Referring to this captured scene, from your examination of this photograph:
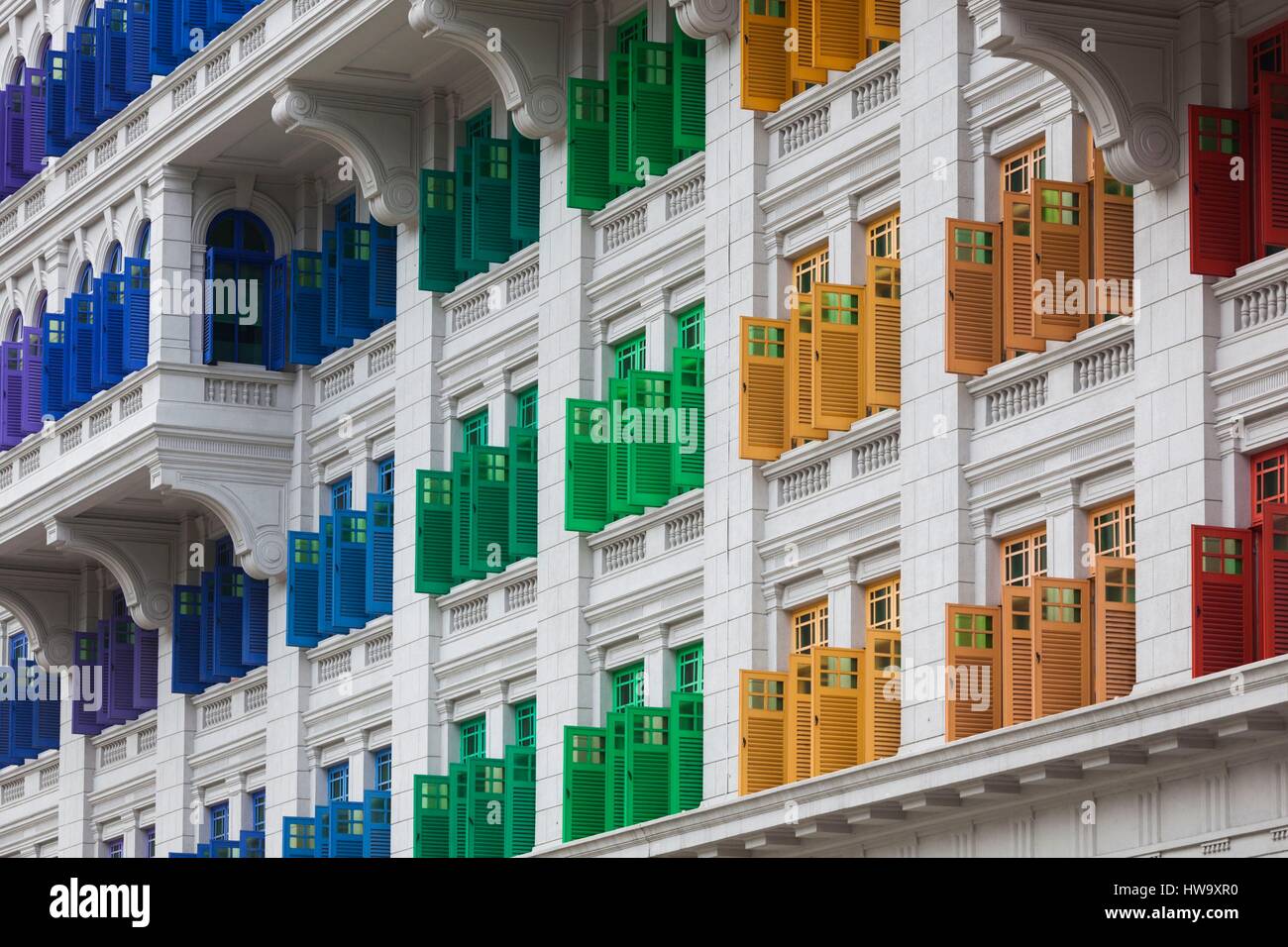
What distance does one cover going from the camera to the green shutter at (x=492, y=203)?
3988cm

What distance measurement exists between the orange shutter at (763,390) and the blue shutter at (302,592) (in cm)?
1206

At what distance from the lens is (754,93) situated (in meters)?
34.1

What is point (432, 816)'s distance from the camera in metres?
38.8

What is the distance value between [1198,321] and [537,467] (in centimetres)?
1316

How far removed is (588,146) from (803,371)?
21.3ft

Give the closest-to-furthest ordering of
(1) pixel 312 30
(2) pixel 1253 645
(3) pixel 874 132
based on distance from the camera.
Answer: (2) pixel 1253 645 < (3) pixel 874 132 < (1) pixel 312 30

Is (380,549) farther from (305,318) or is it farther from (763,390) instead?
(763,390)

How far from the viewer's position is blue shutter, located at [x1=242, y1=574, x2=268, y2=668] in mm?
45625

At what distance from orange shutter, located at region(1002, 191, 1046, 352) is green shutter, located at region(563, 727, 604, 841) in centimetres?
875

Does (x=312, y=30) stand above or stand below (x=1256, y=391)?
above

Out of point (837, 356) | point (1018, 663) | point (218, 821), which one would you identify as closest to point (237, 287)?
point (218, 821)

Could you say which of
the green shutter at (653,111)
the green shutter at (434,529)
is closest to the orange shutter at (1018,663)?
the green shutter at (653,111)

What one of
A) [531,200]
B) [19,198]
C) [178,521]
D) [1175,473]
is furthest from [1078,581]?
[19,198]

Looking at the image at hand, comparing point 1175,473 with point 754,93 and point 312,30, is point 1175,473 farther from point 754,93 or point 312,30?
point 312,30
